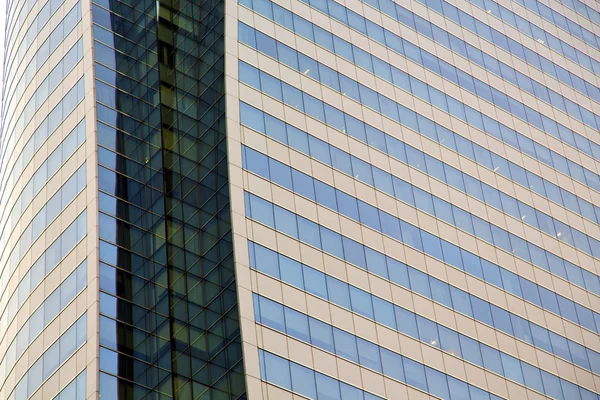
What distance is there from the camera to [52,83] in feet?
250

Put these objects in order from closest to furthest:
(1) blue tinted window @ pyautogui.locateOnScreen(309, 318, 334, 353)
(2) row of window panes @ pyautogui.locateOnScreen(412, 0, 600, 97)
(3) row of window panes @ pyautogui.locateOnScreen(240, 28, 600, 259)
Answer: (1) blue tinted window @ pyautogui.locateOnScreen(309, 318, 334, 353), (3) row of window panes @ pyautogui.locateOnScreen(240, 28, 600, 259), (2) row of window panes @ pyautogui.locateOnScreen(412, 0, 600, 97)

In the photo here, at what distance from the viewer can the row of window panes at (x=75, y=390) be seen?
62000 mm

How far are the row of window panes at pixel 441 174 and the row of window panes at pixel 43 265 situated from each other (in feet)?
36.9

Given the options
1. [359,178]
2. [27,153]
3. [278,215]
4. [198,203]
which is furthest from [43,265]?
[359,178]

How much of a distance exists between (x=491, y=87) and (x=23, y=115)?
106ft

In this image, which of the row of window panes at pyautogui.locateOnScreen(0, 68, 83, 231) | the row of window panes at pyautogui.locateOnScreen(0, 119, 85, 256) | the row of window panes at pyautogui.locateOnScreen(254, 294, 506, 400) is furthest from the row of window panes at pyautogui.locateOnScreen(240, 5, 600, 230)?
the row of window panes at pyautogui.locateOnScreen(254, 294, 506, 400)

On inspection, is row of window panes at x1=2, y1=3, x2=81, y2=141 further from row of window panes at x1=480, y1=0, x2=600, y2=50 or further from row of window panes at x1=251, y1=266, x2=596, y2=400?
row of window panes at x1=480, y1=0, x2=600, y2=50

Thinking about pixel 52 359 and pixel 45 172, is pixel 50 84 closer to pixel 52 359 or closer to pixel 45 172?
pixel 45 172

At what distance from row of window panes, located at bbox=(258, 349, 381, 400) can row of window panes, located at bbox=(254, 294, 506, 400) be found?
259mm

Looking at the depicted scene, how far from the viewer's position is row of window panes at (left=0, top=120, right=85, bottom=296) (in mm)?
71312

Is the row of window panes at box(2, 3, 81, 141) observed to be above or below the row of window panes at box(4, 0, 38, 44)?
below

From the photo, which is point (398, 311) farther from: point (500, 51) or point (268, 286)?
point (500, 51)

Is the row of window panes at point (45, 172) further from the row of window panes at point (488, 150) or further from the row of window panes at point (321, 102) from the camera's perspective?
the row of window panes at point (488, 150)

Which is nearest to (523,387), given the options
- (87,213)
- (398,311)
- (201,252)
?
(398,311)
